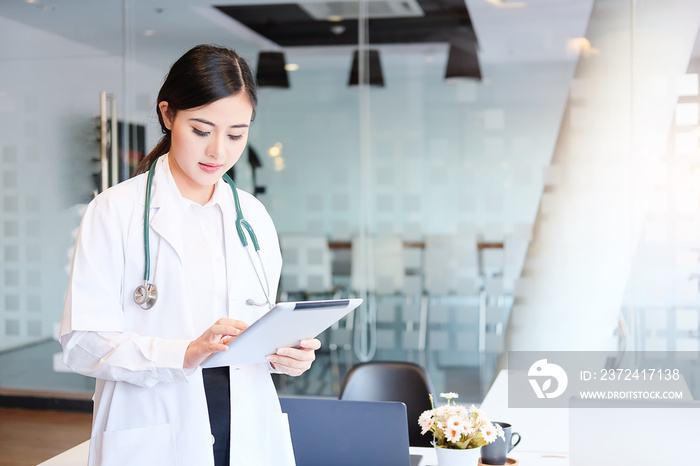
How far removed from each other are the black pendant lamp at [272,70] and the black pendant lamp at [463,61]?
1.06 m

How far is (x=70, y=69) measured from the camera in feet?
16.6

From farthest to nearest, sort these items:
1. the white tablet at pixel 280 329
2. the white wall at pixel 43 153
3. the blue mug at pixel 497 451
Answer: the white wall at pixel 43 153 < the blue mug at pixel 497 451 < the white tablet at pixel 280 329

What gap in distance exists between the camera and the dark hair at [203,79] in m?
1.46

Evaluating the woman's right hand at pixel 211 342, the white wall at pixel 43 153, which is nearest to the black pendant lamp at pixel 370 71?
the white wall at pixel 43 153

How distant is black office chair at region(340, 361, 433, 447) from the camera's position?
8.72ft

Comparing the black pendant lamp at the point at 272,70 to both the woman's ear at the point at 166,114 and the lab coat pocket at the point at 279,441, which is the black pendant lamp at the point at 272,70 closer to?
the woman's ear at the point at 166,114

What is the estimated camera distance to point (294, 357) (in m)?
1.44

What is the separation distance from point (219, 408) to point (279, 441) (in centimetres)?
14

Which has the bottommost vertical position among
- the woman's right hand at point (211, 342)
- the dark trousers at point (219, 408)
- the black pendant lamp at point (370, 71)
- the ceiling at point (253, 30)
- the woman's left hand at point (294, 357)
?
the dark trousers at point (219, 408)

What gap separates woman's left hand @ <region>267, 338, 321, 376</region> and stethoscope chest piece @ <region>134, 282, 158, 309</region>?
245 millimetres

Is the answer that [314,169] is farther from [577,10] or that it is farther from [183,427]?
[183,427]

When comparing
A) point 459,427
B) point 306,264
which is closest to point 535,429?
point 459,427
